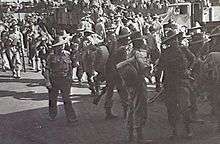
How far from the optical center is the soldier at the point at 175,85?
908 cm

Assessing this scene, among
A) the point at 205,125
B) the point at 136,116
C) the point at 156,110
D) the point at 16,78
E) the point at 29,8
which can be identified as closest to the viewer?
the point at 136,116

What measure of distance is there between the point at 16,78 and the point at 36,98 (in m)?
4.88

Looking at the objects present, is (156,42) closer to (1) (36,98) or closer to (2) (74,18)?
(1) (36,98)

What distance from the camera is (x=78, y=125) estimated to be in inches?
436

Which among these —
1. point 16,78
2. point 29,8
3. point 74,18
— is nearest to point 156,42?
point 16,78

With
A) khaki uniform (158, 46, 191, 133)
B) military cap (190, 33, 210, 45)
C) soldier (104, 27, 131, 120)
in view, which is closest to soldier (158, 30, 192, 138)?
khaki uniform (158, 46, 191, 133)

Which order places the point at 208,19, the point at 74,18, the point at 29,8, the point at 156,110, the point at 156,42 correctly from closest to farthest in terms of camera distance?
1. the point at 156,110
2. the point at 156,42
3. the point at 208,19
4. the point at 74,18
5. the point at 29,8

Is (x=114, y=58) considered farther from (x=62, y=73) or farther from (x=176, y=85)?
(x=176, y=85)

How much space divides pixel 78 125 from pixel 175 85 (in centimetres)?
291

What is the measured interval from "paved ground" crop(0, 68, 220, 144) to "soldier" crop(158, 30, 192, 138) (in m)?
0.44

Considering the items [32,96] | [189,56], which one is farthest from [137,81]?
[32,96]

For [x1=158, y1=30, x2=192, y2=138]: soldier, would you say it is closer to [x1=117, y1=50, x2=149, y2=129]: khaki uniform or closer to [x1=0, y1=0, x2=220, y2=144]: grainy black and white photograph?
[x1=0, y1=0, x2=220, y2=144]: grainy black and white photograph

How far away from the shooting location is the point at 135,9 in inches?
979

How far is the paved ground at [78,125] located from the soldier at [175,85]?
1.46 feet
